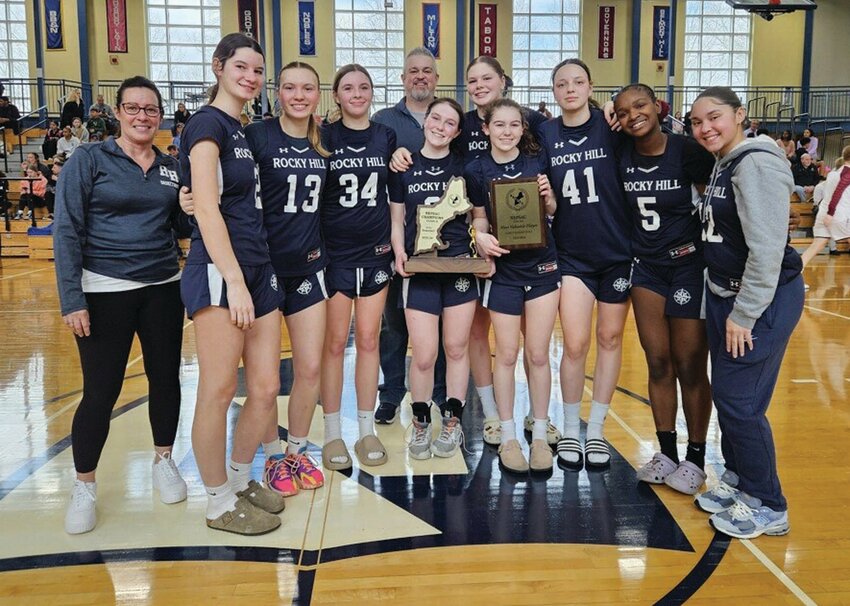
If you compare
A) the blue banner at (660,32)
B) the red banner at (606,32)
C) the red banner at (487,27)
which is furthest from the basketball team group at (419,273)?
the blue banner at (660,32)

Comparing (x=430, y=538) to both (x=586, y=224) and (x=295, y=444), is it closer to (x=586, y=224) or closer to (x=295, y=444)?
(x=295, y=444)

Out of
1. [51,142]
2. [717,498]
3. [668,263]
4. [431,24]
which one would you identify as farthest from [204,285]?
[431,24]

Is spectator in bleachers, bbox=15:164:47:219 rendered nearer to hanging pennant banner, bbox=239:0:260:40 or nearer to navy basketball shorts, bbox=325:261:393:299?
hanging pennant banner, bbox=239:0:260:40

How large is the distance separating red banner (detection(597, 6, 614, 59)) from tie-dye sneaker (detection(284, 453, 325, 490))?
777 inches

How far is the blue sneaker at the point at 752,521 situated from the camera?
8.64 ft

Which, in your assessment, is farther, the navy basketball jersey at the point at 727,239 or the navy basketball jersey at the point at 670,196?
the navy basketball jersey at the point at 670,196

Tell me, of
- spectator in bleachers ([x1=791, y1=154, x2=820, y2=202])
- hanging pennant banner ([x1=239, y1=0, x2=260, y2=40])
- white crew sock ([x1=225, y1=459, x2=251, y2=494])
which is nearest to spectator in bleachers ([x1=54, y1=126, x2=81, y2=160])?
hanging pennant banner ([x1=239, y1=0, x2=260, y2=40])

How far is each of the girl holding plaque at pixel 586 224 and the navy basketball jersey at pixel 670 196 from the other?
11 centimetres

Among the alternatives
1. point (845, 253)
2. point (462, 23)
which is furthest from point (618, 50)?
point (845, 253)

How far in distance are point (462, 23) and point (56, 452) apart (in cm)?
1774

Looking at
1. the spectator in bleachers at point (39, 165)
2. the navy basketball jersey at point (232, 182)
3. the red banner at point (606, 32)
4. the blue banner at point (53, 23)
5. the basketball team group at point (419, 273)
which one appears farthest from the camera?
the red banner at point (606, 32)

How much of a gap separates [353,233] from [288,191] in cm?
42

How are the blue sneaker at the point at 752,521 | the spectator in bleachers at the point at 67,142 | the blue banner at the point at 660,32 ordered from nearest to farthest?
the blue sneaker at the point at 752,521 < the spectator in bleachers at the point at 67,142 < the blue banner at the point at 660,32

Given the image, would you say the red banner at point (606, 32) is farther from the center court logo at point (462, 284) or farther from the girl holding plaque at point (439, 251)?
the center court logo at point (462, 284)
